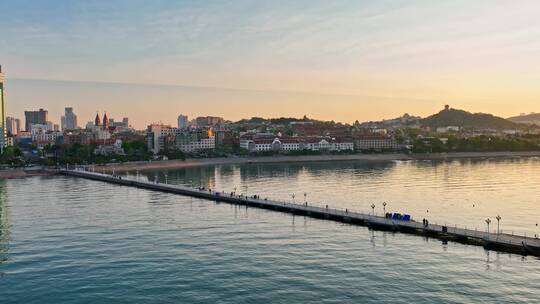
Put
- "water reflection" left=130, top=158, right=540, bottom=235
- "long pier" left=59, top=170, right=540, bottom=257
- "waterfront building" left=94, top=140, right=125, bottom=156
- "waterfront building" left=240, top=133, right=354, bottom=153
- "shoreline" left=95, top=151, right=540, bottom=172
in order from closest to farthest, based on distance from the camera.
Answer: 1. "long pier" left=59, top=170, right=540, bottom=257
2. "water reflection" left=130, top=158, right=540, bottom=235
3. "shoreline" left=95, top=151, right=540, bottom=172
4. "waterfront building" left=94, top=140, right=125, bottom=156
5. "waterfront building" left=240, top=133, right=354, bottom=153

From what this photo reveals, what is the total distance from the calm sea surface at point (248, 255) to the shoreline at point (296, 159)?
56.8 meters

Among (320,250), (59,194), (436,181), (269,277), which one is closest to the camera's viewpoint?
(269,277)

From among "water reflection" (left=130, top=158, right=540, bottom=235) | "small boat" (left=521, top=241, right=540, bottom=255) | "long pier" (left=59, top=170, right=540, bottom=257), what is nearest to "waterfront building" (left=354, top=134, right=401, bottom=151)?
"water reflection" (left=130, top=158, right=540, bottom=235)

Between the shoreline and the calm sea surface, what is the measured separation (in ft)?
186

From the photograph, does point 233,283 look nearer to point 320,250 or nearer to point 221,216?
point 320,250

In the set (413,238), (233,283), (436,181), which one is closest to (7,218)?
(233,283)

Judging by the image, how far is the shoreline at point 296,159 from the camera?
112750 millimetres

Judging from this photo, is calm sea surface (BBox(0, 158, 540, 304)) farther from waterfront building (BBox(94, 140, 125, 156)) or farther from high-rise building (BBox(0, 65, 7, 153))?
high-rise building (BBox(0, 65, 7, 153))

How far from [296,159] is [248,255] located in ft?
330

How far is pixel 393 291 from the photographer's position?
24.0 m

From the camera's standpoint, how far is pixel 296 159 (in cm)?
13050

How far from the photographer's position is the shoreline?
370 ft

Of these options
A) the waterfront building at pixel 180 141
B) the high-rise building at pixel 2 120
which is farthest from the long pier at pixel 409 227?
the high-rise building at pixel 2 120

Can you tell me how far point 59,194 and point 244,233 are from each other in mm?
32631
